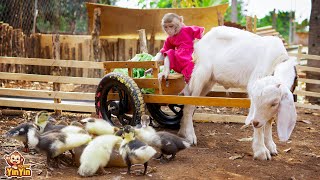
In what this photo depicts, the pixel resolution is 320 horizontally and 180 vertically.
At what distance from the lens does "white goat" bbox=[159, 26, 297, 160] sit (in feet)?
15.8

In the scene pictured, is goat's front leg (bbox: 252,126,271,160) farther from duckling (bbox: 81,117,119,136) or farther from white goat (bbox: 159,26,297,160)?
duckling (bbox: 81,117,119,136)

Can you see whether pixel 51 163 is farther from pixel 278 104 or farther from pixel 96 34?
pixel 96 34

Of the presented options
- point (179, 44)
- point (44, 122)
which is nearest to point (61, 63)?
point (44, 122)

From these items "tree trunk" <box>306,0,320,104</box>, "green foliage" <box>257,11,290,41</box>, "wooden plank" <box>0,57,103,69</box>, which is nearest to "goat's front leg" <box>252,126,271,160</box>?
"wooden plank" <box>0,57,103,69</box>

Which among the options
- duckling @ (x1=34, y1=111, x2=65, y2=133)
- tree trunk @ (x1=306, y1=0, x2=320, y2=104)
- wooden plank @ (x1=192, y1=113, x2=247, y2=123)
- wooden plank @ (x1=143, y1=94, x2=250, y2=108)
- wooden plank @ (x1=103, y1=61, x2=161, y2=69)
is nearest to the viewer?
wooden plank @ (x1=143, y1=94, x2=250, y2=108)

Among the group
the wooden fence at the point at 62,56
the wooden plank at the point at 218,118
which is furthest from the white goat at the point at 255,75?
the wooden fence at the point at 62,56

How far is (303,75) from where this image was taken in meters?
11.4

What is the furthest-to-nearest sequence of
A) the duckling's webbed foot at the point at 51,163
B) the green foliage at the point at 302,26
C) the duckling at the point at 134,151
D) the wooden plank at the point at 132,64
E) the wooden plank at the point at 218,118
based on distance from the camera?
the green foliage at the point at 302,26
the wooden plank at the point at 218,118
the wooden plank at the point at 132,64
the duckling's webbed foot at the point at 51,163
the duckling at the point at 134,151

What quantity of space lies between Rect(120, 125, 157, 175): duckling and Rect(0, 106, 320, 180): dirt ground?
21 cm

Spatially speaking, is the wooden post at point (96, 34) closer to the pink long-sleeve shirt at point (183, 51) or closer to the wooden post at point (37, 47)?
the wooden post at point (37, 47)

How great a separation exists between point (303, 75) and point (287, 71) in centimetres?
645

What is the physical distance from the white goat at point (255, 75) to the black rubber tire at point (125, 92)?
970 millimetres

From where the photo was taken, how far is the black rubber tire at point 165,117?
7445 millimetres

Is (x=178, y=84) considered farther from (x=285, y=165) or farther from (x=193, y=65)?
(x=285, y=165)
